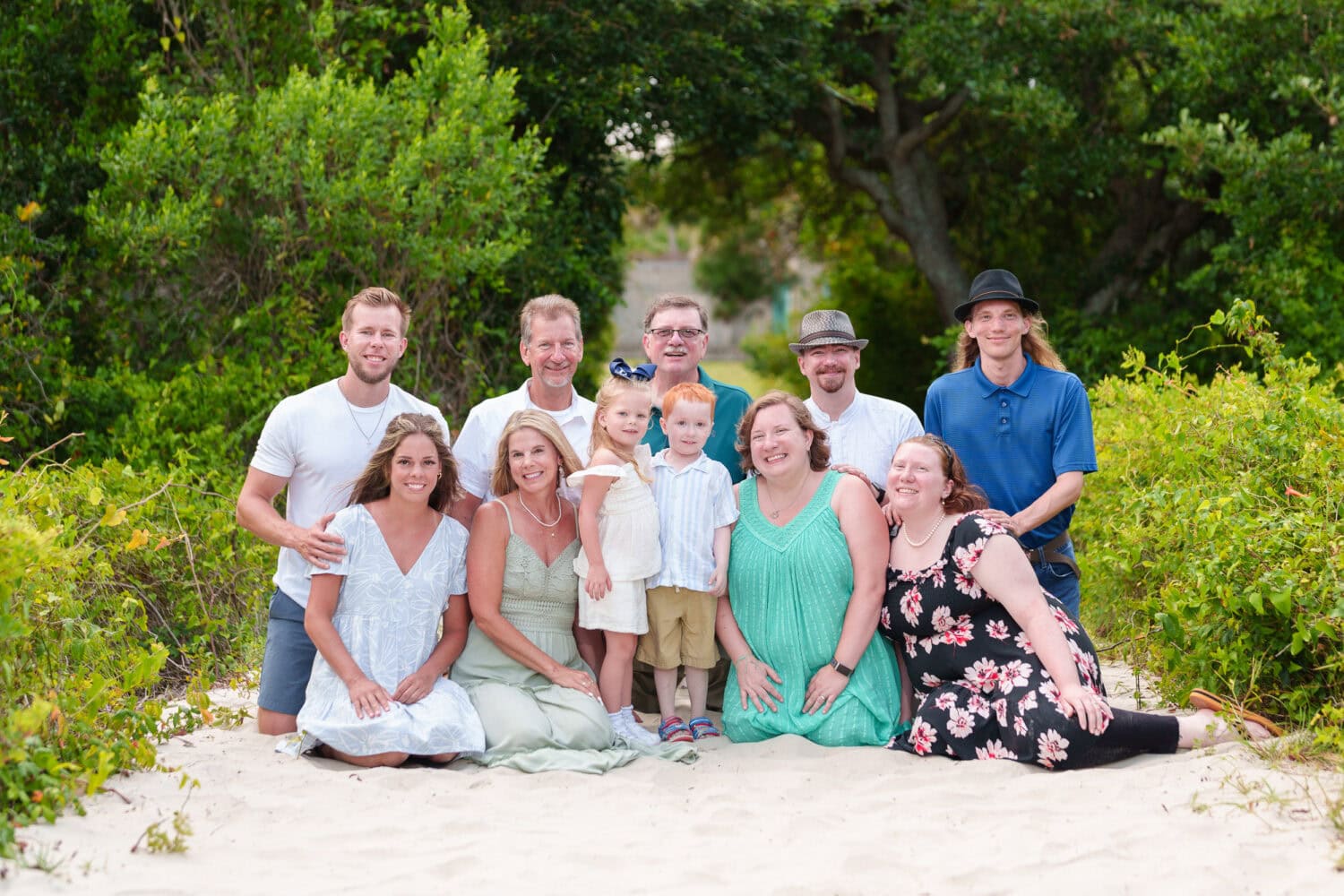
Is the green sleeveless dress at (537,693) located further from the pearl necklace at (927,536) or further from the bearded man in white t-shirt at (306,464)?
the pearl necklace at (927,536)

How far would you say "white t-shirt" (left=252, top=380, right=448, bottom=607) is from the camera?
518 cm

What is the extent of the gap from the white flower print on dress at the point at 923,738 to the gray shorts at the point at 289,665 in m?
2.34

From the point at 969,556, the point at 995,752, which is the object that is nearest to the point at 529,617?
the point at 969,556

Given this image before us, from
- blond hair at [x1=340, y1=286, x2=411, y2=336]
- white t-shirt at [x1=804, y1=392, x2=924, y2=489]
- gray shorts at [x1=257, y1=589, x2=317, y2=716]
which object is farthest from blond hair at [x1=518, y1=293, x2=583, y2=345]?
gray shorts at [x1=257, y1=589, x2=317, y2=716]

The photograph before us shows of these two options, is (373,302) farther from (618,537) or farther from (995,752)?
(995,752)

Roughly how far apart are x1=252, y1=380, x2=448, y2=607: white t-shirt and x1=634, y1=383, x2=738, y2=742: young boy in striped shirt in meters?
0.92

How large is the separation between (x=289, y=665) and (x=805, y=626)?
203cm

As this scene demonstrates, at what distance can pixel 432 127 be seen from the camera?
9148mm

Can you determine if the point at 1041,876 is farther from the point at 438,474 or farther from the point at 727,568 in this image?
the point at 438,474

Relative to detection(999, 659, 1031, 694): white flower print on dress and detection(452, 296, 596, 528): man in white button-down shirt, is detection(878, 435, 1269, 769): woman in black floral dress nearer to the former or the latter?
detection(999, 659, 1031, 694): white flower print on dress

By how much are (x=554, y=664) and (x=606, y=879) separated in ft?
4.70

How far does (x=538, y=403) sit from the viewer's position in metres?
5.47

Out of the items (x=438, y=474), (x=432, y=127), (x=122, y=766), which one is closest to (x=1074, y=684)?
(x=438, y=474)

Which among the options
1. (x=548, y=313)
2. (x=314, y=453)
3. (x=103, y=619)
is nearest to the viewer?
(x=314, y=453)
